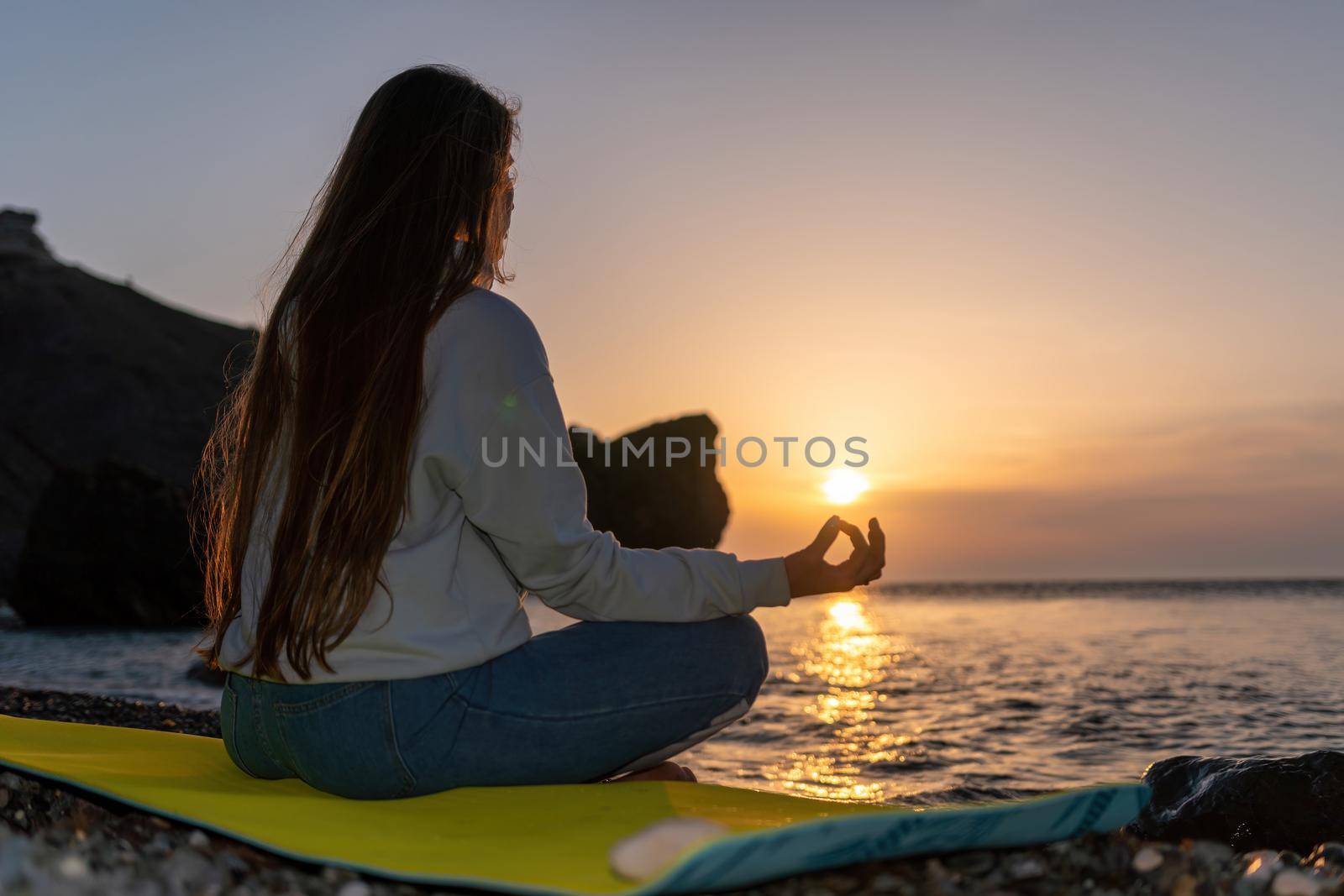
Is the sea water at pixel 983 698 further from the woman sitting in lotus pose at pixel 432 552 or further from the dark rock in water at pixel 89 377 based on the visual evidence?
the dark rock in water at pixel 89 377

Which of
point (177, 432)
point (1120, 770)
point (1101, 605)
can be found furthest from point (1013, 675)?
point (177, 432)

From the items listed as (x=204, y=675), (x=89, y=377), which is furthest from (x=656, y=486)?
(x=89, y=377)

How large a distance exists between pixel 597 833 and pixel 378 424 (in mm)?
879

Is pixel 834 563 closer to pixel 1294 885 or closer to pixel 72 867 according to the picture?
pixel 1294 885

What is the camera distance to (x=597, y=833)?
1876mm

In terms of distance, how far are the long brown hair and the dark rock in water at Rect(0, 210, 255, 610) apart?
34.5m

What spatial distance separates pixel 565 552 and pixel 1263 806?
298 cm

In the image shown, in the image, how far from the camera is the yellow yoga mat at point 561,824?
1.59 metres

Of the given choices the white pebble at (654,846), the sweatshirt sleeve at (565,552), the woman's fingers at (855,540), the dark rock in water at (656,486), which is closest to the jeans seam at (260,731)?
the sweatshirt sleeve at (565,552)

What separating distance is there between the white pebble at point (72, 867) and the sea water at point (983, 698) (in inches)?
135

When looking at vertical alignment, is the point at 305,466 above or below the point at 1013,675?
above

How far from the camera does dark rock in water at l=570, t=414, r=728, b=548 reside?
1207 inches

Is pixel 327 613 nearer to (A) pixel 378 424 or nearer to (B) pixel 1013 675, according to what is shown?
(A) pixel 378 424

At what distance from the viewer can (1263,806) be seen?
3.52 metres
